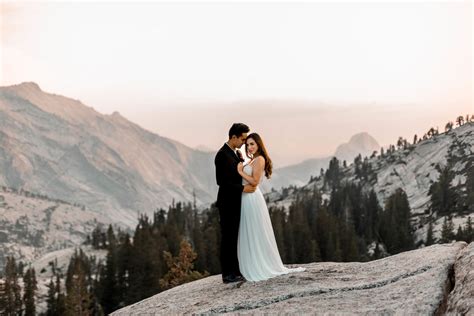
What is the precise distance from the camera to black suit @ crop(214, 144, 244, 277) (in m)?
17.5

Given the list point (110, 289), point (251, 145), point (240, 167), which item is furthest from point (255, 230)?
point (110, 289)

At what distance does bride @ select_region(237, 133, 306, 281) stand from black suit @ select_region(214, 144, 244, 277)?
0.64ft

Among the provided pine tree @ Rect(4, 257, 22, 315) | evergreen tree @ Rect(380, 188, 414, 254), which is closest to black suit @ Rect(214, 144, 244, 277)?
Answer: pine tree @ Rect(4, 257, 22, 315)

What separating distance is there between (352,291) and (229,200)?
205 inches

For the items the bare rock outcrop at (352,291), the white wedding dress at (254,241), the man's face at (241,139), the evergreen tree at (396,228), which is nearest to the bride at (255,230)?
the white wedding dress at (254,241)

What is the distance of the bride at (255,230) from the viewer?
17.4m

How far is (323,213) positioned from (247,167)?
136 meters

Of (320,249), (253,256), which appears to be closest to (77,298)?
(320,249)

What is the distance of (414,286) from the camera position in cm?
1350

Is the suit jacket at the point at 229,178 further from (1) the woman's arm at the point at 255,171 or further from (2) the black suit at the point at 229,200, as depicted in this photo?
(1) the woman's arm at the point at 255,171

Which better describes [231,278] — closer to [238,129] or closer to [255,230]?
[255,230]

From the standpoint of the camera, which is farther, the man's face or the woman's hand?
the man's face

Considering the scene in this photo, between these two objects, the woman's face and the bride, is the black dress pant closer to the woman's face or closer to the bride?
the bride

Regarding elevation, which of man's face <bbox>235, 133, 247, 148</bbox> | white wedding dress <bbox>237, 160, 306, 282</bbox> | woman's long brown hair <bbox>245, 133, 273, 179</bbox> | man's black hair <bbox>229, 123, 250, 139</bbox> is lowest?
white wedding dress <bbox>237, 160, 306, 282</bbox>
